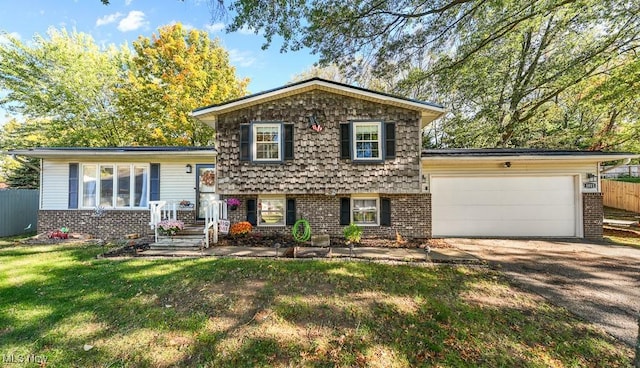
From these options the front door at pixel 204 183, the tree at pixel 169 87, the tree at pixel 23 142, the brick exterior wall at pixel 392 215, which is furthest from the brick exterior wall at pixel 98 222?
the tree at pixel 23 142

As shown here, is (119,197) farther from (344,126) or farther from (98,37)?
(98,37)

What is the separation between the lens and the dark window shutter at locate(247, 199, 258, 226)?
31.3 ft

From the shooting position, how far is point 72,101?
18.0 m

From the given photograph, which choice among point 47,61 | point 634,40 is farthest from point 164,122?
point 634,40

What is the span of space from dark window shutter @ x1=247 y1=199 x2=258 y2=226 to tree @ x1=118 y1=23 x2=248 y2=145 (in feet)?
36.6

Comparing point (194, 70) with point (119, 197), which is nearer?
point (119, 197)

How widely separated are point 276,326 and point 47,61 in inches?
934

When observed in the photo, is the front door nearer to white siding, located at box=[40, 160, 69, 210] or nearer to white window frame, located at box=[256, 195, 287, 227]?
white window frame, located at box=[256, 195, 287, 227]

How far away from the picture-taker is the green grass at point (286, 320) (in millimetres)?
3256

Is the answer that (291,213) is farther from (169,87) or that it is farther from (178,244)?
(169,87)

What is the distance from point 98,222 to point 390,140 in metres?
11.1

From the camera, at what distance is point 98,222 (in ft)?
32.2

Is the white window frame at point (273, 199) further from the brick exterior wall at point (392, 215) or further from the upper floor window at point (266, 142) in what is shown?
the upper floor window at point (266, 142)
